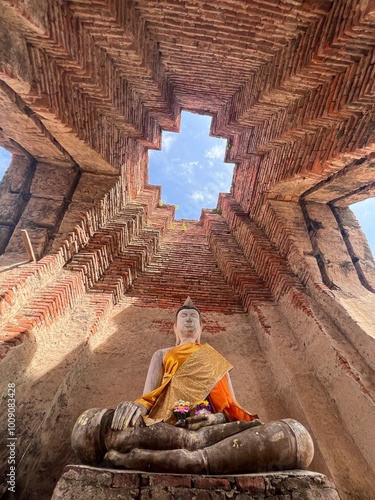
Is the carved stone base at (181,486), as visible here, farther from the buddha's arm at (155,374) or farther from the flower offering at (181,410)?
the buddha's arm at (155,374)

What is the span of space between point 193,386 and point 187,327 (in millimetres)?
930

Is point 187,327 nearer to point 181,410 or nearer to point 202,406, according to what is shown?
point 202,406

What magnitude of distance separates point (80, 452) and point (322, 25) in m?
4.83

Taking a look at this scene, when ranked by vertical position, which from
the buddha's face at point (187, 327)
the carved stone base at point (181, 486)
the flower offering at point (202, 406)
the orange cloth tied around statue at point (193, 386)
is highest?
the buddha's face at point (187, 327)

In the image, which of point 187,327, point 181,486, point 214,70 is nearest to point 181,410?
point 181,486

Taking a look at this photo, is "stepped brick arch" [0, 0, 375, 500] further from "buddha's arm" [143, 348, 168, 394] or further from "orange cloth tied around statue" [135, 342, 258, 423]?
"orange cloth tied around statue" [135, 342, 258, 423]

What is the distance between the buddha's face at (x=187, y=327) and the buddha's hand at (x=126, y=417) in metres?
1.45

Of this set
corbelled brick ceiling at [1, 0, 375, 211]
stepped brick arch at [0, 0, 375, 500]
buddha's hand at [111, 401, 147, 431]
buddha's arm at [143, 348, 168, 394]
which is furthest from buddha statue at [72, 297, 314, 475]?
corbelled brick ceiling at [1, 0, 375, 211]

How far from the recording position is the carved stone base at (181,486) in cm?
151

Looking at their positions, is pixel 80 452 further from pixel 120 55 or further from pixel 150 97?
pixel 150 97

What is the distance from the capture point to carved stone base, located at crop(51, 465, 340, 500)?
4.97 feet

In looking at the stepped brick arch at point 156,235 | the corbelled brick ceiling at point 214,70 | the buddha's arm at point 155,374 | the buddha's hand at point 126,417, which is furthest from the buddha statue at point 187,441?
the corbelled brick ceiling at point 214,70

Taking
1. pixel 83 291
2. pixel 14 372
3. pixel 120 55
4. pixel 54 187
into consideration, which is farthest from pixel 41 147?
pixel 14 372

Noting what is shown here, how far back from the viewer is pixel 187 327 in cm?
348
